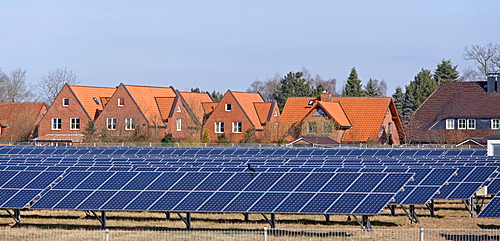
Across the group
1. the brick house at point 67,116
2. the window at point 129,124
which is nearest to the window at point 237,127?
the window at point 129,124

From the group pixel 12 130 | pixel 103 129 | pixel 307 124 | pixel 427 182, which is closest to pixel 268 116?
pixel 307 124

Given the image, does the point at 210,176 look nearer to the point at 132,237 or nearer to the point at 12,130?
the point at 132,237

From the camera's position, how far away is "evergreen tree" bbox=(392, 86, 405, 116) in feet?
357

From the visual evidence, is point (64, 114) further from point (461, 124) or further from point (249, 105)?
point (461, 124)

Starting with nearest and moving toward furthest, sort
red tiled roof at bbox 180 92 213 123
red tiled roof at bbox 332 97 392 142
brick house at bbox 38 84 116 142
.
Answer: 1. red tiled roof at bbox 332 97 392 142
2. brick house at bbox 38 84 116 142
3. red tiled roof at bbox 180 92 213 123

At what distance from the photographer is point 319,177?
24781 mm

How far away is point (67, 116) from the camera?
264 feet

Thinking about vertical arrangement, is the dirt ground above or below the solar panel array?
below

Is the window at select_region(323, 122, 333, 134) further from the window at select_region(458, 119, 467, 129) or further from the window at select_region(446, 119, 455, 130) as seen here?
the window at select_region(458, 119, 467, 129)

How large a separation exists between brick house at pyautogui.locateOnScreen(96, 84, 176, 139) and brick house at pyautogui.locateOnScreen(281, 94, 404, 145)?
11632 mm

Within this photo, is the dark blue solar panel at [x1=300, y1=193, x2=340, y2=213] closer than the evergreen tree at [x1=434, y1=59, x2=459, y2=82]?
Yes

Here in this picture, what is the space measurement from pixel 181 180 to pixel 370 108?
54570 millimetres

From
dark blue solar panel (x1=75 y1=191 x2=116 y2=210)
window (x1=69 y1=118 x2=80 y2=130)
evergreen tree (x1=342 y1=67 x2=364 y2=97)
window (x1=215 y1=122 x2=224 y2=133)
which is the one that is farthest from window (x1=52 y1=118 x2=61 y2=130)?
dark blue solar panel (x1=75 y1=191 x2=116 y2=210)

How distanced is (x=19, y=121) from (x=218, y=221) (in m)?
60.2
